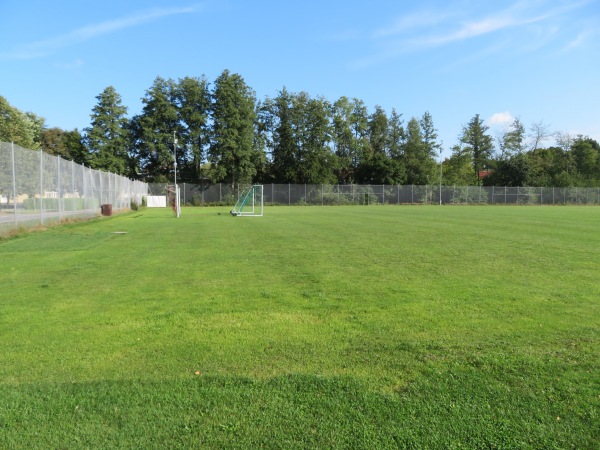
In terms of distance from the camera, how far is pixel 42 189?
57.0 ft

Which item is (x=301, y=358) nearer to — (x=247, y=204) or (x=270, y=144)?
(x=247, y=204)

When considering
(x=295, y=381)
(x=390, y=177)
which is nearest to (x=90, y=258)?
(x=295, y=381)

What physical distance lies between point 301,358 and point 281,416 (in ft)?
3.41

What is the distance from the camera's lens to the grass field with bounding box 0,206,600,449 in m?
2.87

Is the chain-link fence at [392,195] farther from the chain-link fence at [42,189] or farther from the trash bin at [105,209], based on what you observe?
the chain-link fence at [42,189]

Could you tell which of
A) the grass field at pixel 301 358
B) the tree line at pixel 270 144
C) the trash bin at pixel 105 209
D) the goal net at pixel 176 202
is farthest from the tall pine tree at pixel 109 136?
the grass field at pixel 301 358

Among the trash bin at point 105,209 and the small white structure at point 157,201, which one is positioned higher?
the small white structure at point 157,201

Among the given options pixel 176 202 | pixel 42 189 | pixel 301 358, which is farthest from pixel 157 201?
pixel 301 358

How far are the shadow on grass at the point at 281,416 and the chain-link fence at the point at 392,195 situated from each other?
55.5m

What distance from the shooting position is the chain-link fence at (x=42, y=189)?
14.2 meters

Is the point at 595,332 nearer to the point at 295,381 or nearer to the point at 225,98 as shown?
the point at 295,381

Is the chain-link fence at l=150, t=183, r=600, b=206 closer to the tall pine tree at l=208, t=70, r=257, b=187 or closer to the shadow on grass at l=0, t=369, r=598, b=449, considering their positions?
the tall pine tree at l=208, t=70, r=257, b=187

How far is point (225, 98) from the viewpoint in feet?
201

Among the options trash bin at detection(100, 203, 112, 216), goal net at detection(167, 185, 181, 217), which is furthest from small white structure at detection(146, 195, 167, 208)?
trash bin at detection(100, 203, 112, 216)
